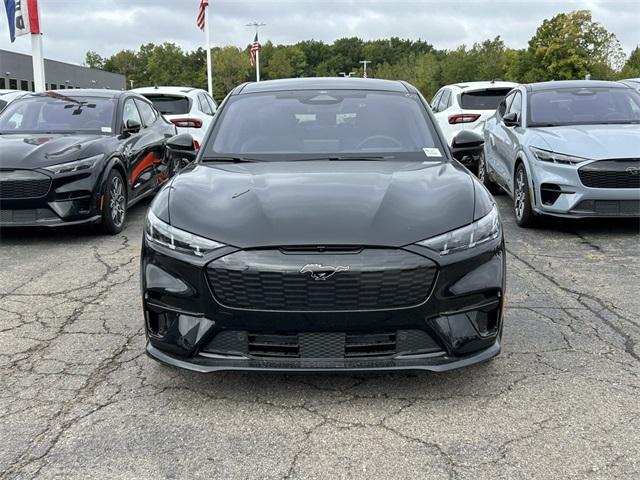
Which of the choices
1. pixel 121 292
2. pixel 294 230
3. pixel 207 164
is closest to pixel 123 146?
pixel 121 292

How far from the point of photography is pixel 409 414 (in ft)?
9.91

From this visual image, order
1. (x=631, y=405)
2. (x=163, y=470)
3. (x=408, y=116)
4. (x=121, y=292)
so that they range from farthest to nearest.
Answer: (x=121, y=292) → (x=408, y=116) → (x=631, y=405) → (x=163, y=470)

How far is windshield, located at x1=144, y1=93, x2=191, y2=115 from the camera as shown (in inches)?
449

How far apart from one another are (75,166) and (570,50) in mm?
48127

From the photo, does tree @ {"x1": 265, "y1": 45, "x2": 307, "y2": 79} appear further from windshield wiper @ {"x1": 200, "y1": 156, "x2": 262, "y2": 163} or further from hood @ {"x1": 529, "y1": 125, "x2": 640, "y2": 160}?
windshield wiper @ {"x1": 200, "y1": 156, "x2": 262, "y2": 163}

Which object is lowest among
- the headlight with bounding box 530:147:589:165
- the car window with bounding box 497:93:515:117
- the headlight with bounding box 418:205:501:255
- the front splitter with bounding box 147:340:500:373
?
the front splitter with bounding box 147:340:500:373

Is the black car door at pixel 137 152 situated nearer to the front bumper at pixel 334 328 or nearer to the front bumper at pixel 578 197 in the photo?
the front bumper at pixel 578 197

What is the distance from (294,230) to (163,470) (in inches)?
44.4

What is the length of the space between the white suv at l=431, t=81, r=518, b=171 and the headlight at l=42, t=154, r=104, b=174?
658 centimetres

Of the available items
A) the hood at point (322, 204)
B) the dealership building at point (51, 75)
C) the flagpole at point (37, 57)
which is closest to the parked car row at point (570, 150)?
the hood at point (322, 204)

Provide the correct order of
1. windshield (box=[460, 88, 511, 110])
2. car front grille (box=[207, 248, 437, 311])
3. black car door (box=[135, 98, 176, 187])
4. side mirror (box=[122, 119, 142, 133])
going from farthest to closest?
windshield (box=[460, 88, 511, 110])
black car door (box=[135, 98, 176, 187])
side mirror (box=[122, 119, 142, 133])
car front grille (box=[207, 248, 437, 311])

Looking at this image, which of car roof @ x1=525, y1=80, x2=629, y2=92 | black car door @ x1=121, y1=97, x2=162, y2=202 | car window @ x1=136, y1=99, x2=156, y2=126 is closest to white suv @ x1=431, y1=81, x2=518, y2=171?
car roof @ x1=525, y1=80, x2=629, y2=92

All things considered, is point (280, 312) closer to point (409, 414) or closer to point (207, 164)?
point (409, 414)

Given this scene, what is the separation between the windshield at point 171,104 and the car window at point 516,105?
18.4ft
